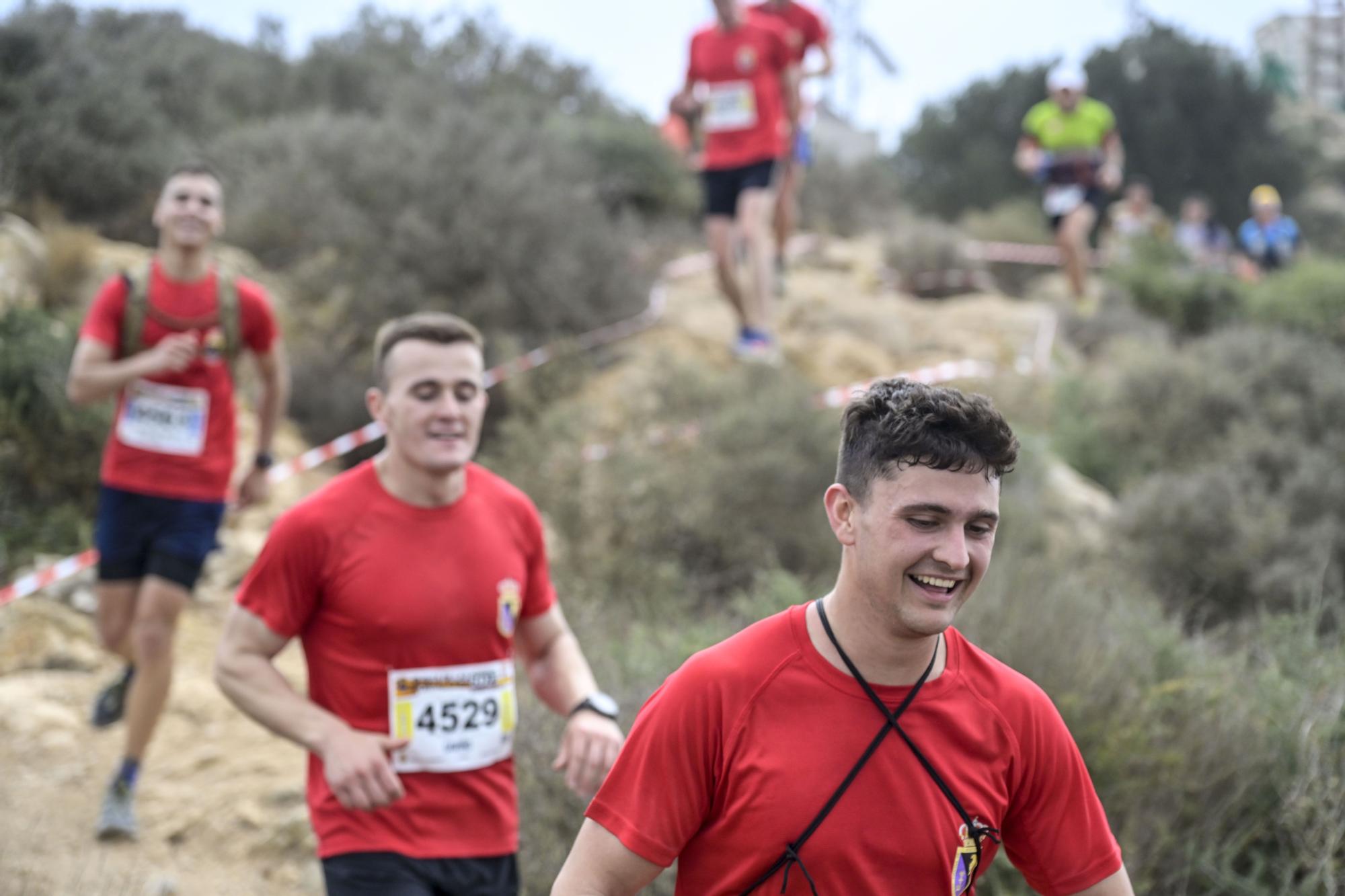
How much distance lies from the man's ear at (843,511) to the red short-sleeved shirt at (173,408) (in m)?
3.56

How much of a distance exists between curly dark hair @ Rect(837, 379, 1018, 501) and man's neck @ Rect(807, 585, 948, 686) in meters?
0.19

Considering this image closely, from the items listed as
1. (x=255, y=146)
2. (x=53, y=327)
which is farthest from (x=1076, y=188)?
(x=53, y=327)

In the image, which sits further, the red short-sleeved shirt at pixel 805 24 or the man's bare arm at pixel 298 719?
the red short-sleeved shirt at pixel 805 24

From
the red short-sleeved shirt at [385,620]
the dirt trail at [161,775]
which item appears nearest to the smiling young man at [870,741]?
the red short-sleeved shirt at [385,620]

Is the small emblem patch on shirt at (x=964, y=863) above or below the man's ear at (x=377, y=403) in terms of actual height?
below

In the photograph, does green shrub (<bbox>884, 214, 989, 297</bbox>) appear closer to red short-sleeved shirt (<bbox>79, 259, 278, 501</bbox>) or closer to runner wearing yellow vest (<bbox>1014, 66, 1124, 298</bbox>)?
runner wearing yellow vest (<bbox>1014, 66, 1124, 298</bbox>)

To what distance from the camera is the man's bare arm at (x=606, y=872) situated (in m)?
2.16

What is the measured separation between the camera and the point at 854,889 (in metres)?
2.15

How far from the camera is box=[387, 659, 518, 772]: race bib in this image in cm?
334

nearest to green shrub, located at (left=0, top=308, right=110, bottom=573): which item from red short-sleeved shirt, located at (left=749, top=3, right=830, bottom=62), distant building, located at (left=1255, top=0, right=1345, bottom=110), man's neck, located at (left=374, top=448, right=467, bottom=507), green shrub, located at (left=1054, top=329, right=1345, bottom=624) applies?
man's neck, located at (left=374, top=448, right=467, bottom=507)

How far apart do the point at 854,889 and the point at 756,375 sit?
6.77 m

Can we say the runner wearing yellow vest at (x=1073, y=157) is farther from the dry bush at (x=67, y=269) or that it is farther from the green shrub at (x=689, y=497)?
the dry bush at (x=67, y=269)

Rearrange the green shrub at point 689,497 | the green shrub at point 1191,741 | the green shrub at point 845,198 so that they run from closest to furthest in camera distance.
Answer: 1. the green shrub at point 1191,741
2. the green shrub at point 689,497
3. the green shrub at point 845,198

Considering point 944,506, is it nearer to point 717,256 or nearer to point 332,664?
point 332,664
